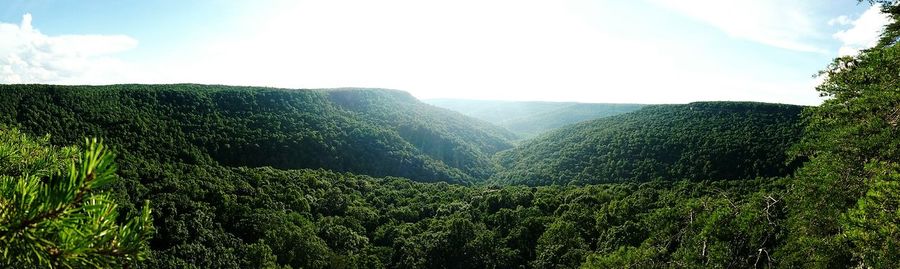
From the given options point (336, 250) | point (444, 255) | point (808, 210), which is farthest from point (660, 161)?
point (808, 210)

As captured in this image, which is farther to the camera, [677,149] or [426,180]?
[426,180]

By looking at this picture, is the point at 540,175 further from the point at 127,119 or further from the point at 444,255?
the point at 127,119

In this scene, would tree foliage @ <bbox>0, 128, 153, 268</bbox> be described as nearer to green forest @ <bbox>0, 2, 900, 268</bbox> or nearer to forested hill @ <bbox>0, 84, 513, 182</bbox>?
green forest @ <bbox>0, 2, 900, 268</bbox>

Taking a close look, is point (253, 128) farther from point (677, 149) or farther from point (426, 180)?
point (677, 149)

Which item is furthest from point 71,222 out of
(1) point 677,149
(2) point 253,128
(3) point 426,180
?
(2) point 253,128

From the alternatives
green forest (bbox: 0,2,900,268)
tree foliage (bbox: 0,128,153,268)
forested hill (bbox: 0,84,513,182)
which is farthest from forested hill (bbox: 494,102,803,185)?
tree foliage (bbox: 0,128,153,268)

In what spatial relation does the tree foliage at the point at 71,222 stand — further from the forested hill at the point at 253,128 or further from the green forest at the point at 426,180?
the forested hill at the point at 253,128

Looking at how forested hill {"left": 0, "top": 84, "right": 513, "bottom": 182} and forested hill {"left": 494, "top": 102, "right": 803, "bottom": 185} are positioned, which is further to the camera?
forested hill {"left": 494, "top": 102, "right": 803, "bottom": 185}
